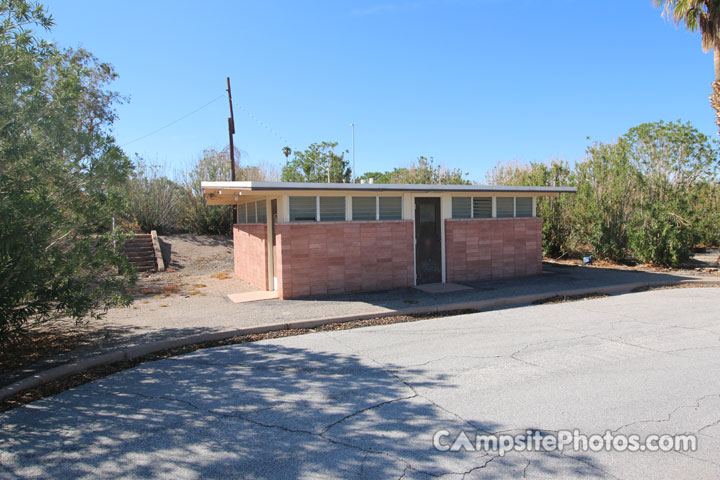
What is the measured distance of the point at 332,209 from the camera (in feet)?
36.2

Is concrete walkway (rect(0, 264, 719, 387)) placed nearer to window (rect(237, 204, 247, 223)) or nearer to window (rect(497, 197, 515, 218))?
window (rect(497, 197, 515, 218))

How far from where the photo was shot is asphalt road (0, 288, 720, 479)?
3.42 metres

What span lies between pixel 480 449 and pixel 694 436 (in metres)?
1.78

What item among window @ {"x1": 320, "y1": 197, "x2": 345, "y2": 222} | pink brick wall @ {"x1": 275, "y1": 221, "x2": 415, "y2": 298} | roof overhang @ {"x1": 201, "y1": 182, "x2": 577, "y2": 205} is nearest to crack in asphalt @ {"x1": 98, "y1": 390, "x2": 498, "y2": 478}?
roof overhang @ {"x1": 201, "y1": 182, "x2": 577, "y2": 205}

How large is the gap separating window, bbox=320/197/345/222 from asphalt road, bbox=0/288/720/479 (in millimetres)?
4185

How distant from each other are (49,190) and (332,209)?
609 centimetres

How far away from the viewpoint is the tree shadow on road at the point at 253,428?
11.1ft

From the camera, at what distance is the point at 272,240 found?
11.8 m

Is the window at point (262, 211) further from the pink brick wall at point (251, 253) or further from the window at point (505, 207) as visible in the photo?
the window at point (505, 207)

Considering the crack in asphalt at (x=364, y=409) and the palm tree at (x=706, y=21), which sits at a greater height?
the palm tree at (x=706, y=21)

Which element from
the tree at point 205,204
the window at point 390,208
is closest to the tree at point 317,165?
the tree at point 205,204

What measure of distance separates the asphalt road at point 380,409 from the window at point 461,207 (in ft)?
19.0

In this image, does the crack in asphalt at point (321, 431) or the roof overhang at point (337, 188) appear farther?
the roof overhang at point (337, 188)

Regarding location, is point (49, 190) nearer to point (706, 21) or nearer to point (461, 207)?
point (461, 207)
